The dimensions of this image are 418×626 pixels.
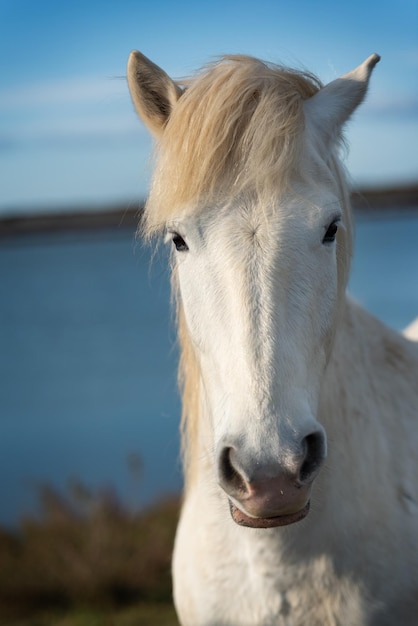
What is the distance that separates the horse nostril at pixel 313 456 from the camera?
1.96 meters

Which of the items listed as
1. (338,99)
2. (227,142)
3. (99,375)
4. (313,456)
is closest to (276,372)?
(313,456)

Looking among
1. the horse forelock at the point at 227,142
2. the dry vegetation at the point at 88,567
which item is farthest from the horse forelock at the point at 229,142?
the dry vegetation at the point at 88,567

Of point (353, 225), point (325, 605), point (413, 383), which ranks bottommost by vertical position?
point (325, 605)

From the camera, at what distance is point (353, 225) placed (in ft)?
8.62

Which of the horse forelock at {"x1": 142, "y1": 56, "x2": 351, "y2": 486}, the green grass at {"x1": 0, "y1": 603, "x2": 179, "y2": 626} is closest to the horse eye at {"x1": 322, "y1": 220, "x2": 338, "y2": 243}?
the horse forelock at {"x1": 142, "y1": 56, "x2": 351, "y2": 486}

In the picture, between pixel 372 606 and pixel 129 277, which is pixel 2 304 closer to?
pixel 129 277

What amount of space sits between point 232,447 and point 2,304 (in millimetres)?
32755

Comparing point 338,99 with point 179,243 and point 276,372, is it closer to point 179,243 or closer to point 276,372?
point 179,243

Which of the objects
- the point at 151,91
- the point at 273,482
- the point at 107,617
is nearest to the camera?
the point at 273,482

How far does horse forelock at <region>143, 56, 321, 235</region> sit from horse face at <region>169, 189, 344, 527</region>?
0.24ft

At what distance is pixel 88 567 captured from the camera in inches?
244

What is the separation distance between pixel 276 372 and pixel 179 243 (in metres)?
0.60

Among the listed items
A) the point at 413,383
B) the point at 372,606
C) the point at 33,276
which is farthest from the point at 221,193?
the point at 33,276

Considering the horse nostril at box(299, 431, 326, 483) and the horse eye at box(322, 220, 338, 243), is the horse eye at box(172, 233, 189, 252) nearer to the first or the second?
the horse eye at box(322, 220, 338, 243)
